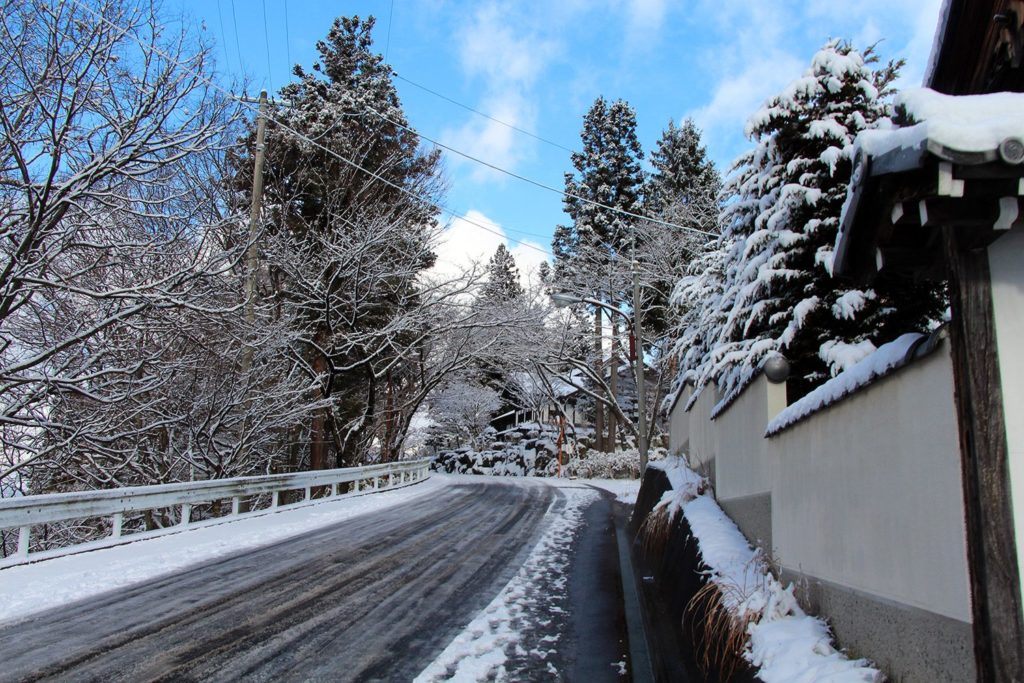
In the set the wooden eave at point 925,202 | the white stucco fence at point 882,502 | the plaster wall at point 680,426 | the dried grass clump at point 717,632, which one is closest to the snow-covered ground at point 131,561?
the dried grass clump at point 717,632

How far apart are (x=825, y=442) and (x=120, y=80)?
10.3 meters

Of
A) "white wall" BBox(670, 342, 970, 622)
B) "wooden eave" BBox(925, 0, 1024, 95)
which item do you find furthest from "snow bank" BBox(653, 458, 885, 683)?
"wooden eave" BBox(925, 0, 1024, 95)

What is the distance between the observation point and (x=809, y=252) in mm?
8812

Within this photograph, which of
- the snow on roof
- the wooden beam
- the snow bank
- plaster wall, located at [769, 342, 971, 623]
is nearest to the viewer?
the wooden beam

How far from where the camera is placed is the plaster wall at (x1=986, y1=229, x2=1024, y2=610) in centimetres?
268

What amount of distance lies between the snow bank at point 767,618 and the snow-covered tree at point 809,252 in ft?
6.19

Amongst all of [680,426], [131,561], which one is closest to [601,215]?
[680,426]

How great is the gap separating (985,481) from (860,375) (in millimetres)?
1123

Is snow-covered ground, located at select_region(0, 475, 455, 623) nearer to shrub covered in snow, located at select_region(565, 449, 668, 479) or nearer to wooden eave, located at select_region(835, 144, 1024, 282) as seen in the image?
Result: wooden eave, located at select_region(835, 144, 1024, 282)

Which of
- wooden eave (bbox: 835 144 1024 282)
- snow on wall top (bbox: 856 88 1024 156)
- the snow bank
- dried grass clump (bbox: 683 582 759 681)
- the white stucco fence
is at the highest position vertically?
snow on wall top (bbox: 856 88 1024 156)

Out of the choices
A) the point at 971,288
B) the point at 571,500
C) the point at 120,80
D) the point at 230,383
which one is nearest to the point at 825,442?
the point at 971,288

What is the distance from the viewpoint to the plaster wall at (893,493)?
2922mm

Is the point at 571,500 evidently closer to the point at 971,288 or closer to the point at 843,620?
the point at 843,620

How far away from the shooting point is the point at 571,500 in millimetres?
18812
